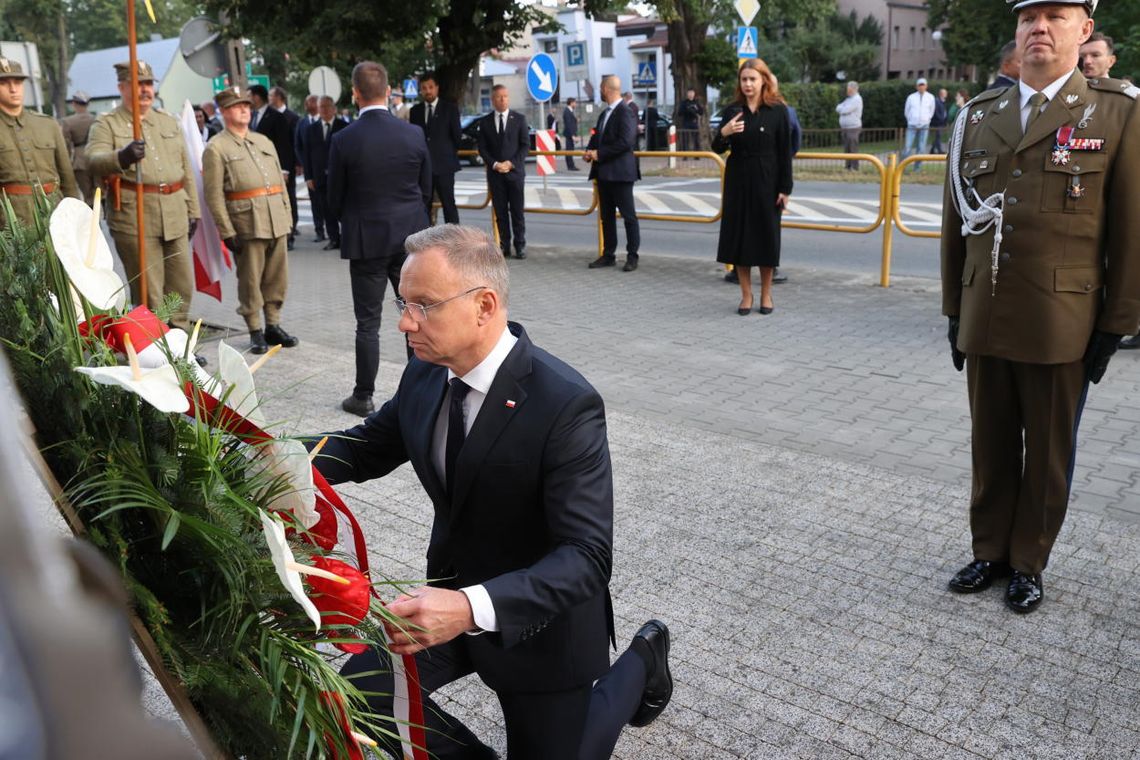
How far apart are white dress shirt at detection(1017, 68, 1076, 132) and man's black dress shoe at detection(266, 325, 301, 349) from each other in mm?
→ 6088

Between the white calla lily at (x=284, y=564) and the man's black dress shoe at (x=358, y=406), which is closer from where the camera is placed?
the white calla lily at (x=284, y=564)

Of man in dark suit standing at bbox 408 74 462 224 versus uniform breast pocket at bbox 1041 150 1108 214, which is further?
man in dark suit standing at bbox 408 74 462 224

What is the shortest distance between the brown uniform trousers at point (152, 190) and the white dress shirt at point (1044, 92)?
17.9 ft

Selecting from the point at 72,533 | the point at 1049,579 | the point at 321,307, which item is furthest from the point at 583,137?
the point at 72,533

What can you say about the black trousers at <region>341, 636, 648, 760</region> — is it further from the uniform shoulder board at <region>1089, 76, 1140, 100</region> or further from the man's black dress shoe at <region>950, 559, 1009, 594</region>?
the uniform shoulder board at <region>1089, 76, 1140, 100</region>

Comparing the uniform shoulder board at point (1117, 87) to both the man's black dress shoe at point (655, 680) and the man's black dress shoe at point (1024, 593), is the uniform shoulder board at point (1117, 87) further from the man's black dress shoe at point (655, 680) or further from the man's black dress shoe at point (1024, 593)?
the man's black dress shoe at point (655, 680)

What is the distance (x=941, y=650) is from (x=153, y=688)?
2.85 meters

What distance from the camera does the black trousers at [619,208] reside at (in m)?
11.6

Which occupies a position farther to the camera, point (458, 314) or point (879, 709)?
point (879, 709)

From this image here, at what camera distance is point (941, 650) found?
3.73 meters

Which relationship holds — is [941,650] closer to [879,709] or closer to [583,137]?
[879,709]

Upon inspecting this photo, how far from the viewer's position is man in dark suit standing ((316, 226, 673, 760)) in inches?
98.9

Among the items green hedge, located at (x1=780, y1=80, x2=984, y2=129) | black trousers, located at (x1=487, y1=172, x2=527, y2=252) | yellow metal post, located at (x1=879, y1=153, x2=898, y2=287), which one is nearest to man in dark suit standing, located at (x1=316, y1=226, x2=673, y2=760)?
yellow metal post, located at (x1=879, y1=153, x2=898, y2=287)

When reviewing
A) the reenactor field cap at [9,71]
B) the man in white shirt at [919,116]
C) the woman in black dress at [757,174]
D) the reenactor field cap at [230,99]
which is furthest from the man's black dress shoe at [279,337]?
the man in white shirt at [919,116]
